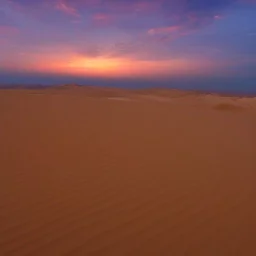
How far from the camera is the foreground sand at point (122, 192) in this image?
2.87 meters

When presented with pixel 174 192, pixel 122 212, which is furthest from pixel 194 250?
pixel 174 192

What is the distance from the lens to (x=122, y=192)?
12.7 feet

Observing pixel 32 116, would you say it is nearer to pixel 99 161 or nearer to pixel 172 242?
pixel 99 161

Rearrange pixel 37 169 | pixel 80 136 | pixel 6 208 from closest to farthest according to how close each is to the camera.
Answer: pixel 6 208
pixel 37 169
pixel 80 136

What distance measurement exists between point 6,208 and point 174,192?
1.98 metres

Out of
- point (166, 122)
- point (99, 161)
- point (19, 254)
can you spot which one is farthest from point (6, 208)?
point (166, 122)

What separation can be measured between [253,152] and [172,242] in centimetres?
417

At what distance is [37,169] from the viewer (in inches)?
175

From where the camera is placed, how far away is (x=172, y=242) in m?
2.92

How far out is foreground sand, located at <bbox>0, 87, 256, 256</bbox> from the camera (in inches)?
113

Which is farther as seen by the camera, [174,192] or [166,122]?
[166,122]

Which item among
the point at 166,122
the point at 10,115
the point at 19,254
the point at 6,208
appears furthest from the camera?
the point at 166,122

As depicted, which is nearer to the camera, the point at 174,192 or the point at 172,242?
the point at 172,242

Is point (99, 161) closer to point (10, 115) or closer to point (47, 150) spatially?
point (47, 150)
